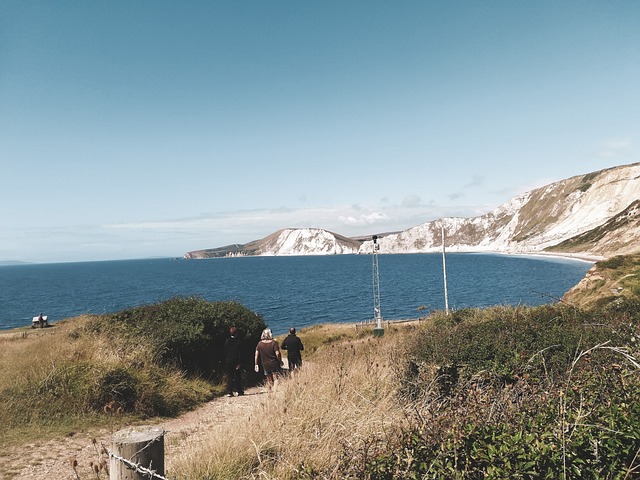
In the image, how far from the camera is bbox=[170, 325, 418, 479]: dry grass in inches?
165

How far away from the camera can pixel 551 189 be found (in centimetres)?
17975

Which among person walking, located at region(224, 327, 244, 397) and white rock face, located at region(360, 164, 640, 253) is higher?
white rock face, located at region(360, 164, 640, 253)

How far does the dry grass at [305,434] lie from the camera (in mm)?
4188

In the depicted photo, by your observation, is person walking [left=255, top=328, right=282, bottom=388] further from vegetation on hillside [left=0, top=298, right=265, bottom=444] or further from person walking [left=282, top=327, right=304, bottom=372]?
vegetation on hillside [left=0, top=298, right=265, bottom=444]

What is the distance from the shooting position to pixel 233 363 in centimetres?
1117

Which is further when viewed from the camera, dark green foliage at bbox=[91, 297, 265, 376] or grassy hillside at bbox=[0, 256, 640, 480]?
dark green foliage at bbox=[91, 297, 265, 376]

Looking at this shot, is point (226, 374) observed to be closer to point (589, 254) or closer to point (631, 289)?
point (631, 289)

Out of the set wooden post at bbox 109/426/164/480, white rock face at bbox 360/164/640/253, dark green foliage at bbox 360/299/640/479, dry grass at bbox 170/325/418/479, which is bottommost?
dry grass at bbox 170/325/418/479

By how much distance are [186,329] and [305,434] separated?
308 inches

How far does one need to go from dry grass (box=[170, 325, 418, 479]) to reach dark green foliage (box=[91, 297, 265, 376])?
5631 mm

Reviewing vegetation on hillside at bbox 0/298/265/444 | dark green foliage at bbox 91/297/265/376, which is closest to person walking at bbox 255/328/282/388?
vegetation on hillside at bbox 0/298/265/444

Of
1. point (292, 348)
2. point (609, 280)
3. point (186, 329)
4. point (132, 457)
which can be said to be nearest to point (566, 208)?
point (609, 280)

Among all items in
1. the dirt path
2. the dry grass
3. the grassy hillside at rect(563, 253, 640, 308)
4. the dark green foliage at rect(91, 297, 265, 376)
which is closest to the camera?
the dry grass

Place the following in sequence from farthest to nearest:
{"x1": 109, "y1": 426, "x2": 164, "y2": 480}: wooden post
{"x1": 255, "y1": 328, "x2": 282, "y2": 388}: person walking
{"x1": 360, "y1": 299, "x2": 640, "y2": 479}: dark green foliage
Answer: {"x1": 255, "y1": 328, "x2": 282, "y2": 388}: person walking
{"x1": 360, "y1": 299, "x2": 640, "y2": 479}: dark green foliage
{"x1": 109, "y1": 426, "x2": 164, "y2": 480}: wooden post
